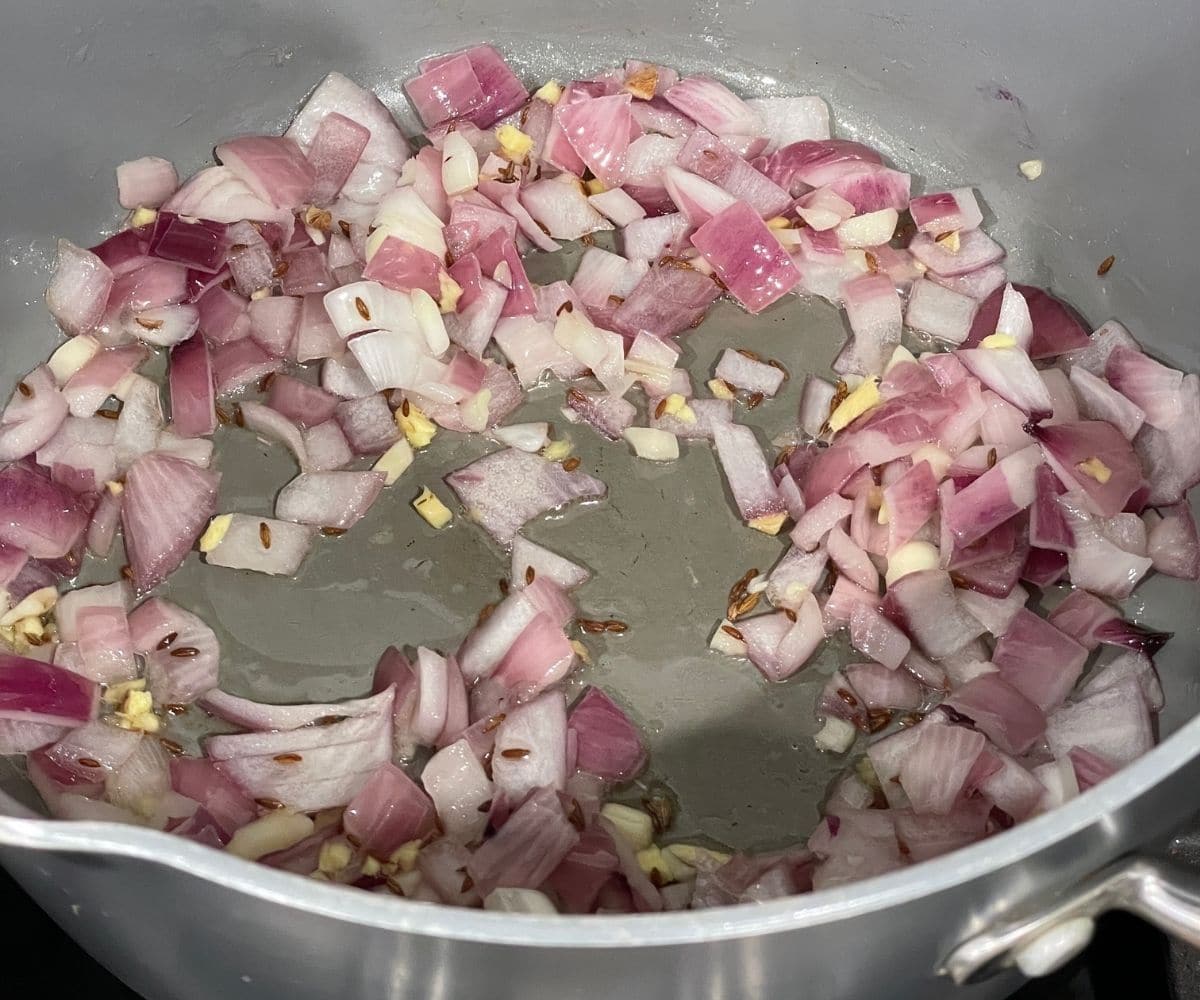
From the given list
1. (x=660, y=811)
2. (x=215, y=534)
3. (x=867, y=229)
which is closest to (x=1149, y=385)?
(x=867, y=229)

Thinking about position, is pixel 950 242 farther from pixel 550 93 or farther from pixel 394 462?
pixel 394 462

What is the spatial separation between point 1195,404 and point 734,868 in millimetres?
743

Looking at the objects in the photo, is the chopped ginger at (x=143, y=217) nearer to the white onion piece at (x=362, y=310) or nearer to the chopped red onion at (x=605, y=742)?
the white onion piece at (x=362, y=310)

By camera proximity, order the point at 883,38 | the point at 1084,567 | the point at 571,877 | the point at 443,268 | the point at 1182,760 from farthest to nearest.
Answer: the point at 883,38, the point at 443,268, the point at 1084,567, the point at 571,877, the point at 1182,760

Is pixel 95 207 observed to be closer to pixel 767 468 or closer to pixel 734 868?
pixel 767 468

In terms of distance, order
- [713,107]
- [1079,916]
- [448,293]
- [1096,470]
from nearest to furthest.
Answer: [1079,916], [1096,470], [448,293], [713,107]

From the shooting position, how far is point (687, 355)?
4.90ft

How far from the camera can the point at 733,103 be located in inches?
63.0

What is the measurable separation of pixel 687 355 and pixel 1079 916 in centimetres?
81

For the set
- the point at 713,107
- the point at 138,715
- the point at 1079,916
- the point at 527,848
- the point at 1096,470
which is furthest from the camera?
the point at 713,107

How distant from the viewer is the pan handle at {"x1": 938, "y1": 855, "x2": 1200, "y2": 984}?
2.67 ft

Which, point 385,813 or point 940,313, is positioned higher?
point 940,313

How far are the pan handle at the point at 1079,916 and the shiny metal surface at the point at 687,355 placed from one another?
0.06 feet

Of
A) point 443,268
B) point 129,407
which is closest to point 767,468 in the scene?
point 443,268
